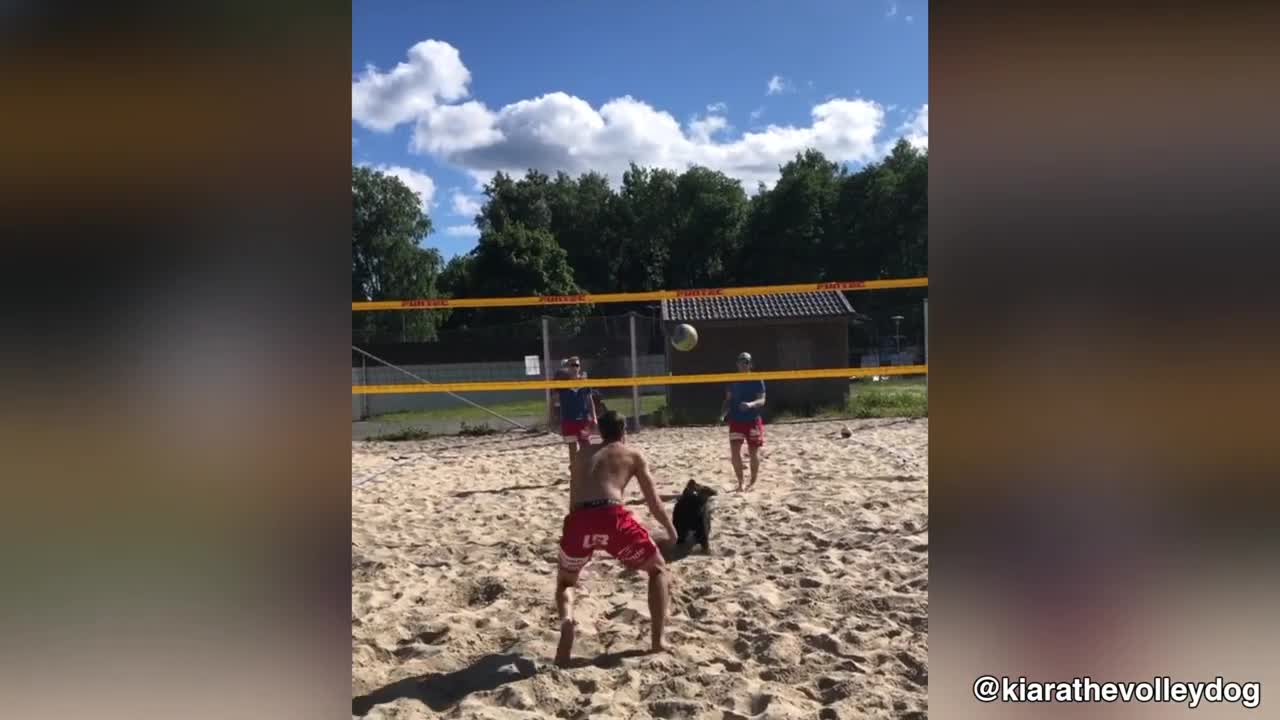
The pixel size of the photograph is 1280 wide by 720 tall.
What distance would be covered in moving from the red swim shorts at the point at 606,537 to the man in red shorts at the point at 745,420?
3.15 meters

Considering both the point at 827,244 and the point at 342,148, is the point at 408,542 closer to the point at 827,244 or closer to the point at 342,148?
the point at 342,148

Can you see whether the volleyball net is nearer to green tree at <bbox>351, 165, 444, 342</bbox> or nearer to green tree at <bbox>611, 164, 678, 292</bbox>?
green tree at <bbox>351, 165, 444, 342</bbox>

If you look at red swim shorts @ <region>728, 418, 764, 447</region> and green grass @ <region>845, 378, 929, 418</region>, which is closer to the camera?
red swim shorts @ <region>728, 418, 764, 447</region>

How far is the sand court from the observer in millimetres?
2697

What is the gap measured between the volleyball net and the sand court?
417 centimetres

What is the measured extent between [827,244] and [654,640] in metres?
24.7

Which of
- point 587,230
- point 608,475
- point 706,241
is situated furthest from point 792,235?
point 608,475

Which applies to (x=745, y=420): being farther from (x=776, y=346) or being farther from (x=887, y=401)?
(x=887, y=401)

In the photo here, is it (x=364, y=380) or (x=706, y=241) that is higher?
(x=706, y=241)

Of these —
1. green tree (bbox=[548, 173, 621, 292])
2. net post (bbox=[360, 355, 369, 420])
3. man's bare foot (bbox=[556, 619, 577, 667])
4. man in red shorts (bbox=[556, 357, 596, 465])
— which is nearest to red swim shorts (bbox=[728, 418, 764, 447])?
man in red shorts (bbox=[556, 357, 596, 465])

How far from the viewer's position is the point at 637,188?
2992 centimetres

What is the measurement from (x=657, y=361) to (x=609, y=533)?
8.37 m

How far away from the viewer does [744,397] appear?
254 inches

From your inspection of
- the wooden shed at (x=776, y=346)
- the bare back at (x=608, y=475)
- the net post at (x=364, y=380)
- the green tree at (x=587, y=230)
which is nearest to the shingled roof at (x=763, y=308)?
the wooden shed at (x=776, y=346)
